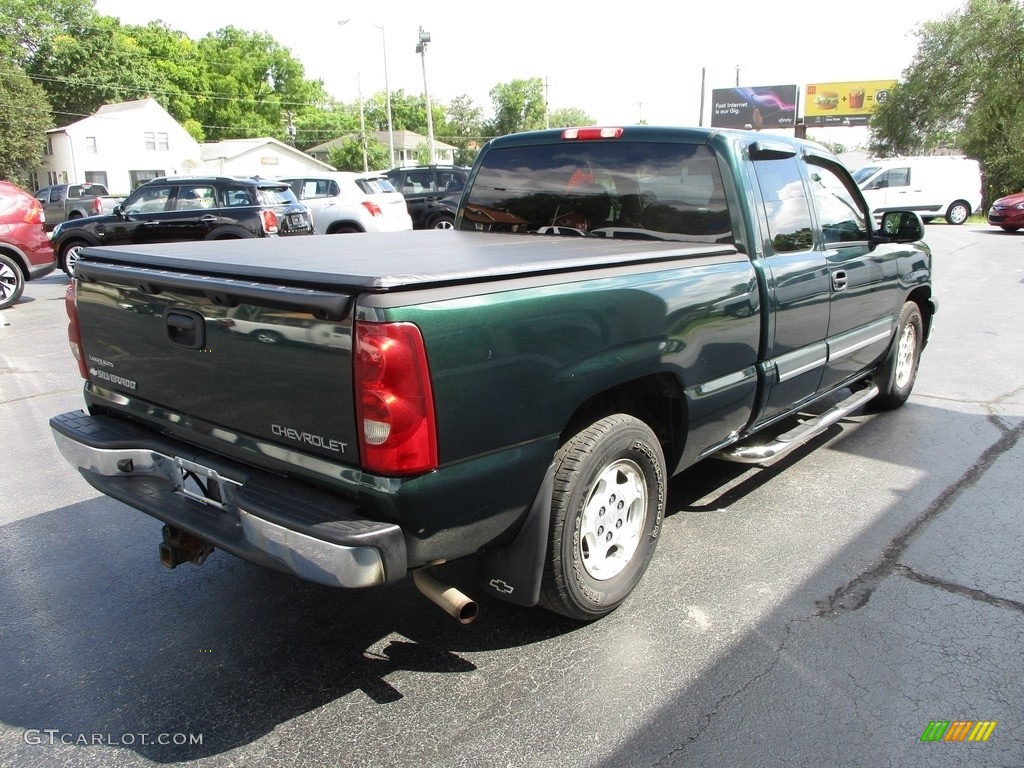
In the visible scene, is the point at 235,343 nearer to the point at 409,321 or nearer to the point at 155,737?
the point at 409,321

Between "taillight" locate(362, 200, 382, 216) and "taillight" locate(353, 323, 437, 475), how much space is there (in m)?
13.7

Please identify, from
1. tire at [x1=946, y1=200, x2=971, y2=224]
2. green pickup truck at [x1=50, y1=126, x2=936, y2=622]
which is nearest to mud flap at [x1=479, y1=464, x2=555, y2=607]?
green pickup truck at [x1=50, y1=126, x2=936, y2=622]

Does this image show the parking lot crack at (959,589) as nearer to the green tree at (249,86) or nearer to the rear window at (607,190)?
the rear window at (607,190)

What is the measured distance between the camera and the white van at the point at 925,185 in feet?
81.8

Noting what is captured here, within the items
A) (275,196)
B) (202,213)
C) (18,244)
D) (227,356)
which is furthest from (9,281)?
(227,356)

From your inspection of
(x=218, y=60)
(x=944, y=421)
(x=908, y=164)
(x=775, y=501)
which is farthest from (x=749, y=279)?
(x=218, y=60)

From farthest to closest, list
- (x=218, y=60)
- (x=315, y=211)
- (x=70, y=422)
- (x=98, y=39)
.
→ 1. (x=218, y=60)
2. (x=98, y=39)
3. (x=315, y=211)
4. (x=70, y=422)

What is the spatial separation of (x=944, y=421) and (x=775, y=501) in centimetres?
224

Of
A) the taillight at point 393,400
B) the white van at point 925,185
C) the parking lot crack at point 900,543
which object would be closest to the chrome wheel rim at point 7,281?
the taillight at point 393,400

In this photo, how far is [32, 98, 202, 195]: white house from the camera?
181ft

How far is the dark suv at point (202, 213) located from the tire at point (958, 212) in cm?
2278

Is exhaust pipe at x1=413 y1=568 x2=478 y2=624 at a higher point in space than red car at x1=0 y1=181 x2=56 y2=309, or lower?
lower

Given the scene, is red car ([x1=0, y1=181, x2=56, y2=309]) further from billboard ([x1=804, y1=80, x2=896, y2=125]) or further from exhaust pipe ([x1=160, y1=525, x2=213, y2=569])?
billboard ([x1=804, y1=80, x2=896, y2=125])

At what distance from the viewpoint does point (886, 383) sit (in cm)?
574
